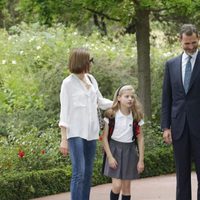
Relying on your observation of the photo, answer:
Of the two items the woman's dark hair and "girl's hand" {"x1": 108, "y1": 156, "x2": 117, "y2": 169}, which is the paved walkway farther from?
the woman's dark hair

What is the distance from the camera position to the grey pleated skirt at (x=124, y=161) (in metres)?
7.58

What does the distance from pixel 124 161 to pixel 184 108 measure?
104 centimetres

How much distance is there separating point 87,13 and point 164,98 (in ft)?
22.8

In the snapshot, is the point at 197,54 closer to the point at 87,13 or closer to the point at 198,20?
the point at 87,13

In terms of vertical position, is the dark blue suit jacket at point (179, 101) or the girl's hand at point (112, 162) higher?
the dark blue suit jacket at point (179, 101)

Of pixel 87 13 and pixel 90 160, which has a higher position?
pixel 87 13

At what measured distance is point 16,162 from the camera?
412 inches

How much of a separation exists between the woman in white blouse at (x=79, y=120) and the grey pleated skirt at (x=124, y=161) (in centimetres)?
32

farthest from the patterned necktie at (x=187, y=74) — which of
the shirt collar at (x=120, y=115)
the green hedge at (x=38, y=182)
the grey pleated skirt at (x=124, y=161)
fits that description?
the green hedge at (x=38, y=182)

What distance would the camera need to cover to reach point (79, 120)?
7215 mm

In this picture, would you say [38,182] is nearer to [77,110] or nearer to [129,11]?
[77,110]

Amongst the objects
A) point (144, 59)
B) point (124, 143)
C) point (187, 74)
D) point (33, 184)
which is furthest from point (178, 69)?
point (144, 59)

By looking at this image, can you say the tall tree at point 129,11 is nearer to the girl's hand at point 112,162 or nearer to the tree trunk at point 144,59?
the tree trunk at point 144,59

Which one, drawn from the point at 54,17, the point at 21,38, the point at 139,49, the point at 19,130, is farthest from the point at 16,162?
the point at 21,38
